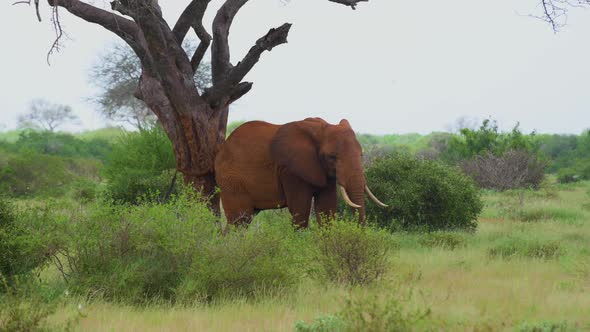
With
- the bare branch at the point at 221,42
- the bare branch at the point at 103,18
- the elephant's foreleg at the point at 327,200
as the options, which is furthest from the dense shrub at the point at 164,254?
the bare branch at the point at 221,42

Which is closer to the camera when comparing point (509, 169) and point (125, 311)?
point (125, 311)

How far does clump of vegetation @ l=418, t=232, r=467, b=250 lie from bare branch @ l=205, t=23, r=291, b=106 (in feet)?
13.0

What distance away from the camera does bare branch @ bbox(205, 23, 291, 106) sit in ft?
42.8

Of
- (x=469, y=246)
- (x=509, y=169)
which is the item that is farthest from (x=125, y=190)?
(x=509, y=169)

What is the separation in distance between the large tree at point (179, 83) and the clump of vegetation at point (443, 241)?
138 inches

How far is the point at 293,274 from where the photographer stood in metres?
8.38

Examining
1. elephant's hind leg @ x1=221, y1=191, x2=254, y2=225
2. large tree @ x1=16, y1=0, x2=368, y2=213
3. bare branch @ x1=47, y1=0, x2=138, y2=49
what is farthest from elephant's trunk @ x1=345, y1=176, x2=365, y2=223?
bare branch @ x1=47, y1=0, x2=138, y2=49

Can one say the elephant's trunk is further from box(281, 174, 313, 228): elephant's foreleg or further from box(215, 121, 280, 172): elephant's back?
box(215, 121, 280, 172): elephant's back

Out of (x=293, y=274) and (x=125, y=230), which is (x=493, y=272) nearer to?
(x=293, y=274)

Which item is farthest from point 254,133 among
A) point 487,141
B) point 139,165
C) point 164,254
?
point 487,141

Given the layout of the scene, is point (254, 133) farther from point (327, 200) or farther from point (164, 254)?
point (164, 254)

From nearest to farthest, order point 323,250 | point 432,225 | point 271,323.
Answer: point 271,323
point 323,250
point 432,225

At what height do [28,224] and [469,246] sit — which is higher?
[28,224]

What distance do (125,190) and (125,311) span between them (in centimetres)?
1139
